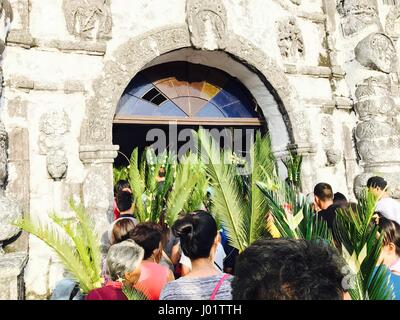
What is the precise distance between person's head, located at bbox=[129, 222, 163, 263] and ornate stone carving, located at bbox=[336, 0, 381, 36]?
5.32m

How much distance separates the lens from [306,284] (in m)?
1.21

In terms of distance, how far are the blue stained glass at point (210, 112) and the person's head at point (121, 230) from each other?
3.19m

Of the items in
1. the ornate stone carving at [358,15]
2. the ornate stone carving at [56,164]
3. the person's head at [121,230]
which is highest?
the ornate stone carving at [358,15]

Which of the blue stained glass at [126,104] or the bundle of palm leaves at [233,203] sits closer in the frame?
the bundle of palm leaves at [233,203]

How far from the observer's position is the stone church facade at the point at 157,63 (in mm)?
4254

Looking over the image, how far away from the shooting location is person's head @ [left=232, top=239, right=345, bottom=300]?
47.7 inches

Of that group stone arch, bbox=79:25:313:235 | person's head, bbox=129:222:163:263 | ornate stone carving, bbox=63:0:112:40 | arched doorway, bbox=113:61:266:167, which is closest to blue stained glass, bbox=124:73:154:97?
arched doorway, bbox=113:61:266:167

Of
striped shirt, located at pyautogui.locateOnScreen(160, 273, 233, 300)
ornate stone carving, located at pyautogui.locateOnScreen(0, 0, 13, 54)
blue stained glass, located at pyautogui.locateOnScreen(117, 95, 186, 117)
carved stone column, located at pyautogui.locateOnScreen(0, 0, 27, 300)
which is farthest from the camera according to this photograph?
blue stained glass, located at pyautogui.locateOnScreen(117, 95, 186, 117)

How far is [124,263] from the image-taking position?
226cm

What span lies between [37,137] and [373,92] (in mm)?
5011

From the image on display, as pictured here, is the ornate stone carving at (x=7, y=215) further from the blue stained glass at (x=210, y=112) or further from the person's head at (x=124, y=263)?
the blue stained glass at (x=210, y=112)

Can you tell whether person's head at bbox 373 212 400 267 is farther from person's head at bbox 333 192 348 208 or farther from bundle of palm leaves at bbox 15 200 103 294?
bundle of palm leaves at bbox 15 200 103 294

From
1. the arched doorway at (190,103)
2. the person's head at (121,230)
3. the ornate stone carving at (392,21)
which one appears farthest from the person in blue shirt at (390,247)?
the ornate stone carving at (392,21)
